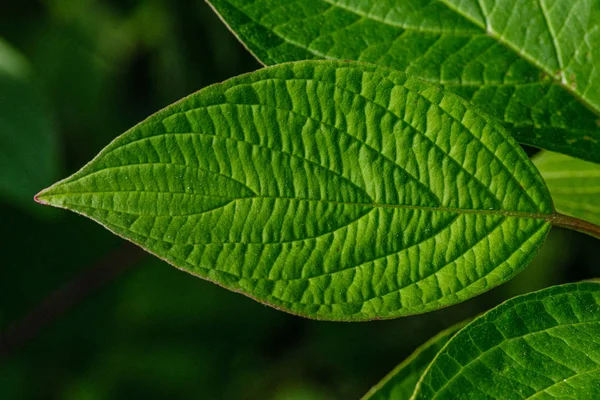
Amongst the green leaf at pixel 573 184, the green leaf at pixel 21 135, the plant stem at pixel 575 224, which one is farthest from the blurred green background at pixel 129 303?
the plant stem at pixel 575 224

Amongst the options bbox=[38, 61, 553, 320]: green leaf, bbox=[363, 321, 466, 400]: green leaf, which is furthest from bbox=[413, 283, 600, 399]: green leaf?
bbox=[363, 321, 466, 400]: green leaf

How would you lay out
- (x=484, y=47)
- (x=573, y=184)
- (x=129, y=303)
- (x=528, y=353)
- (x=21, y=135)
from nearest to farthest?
(x=528, y=353) → (x=484, y=47) → (x=573, y=184) → (x=21, y=135) → (x=129, y=303)

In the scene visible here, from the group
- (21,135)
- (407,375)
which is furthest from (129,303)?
(407,375)

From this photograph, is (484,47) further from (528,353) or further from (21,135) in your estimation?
(21,135)

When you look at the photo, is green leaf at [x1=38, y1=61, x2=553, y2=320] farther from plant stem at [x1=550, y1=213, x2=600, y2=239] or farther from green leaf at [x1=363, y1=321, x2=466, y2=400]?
green leaf at [x1=363, y1=321, x2=466, y2=400]

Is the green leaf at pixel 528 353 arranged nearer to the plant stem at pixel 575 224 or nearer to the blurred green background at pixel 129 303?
the plant stem at pixel 575 224
